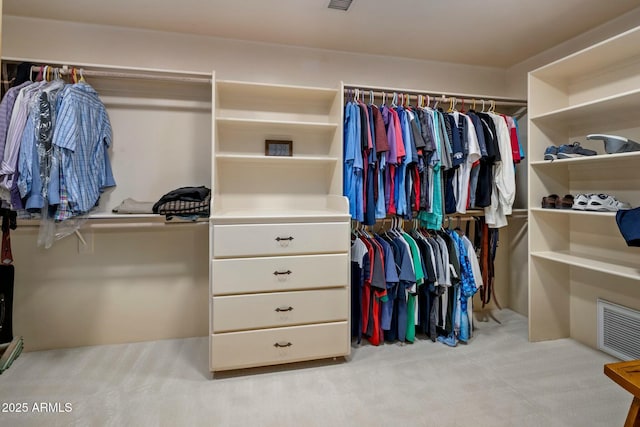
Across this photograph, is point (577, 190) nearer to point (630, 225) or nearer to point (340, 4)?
point (630, 225)

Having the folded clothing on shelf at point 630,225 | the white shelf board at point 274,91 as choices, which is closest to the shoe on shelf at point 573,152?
the folded clothing on shelf at point 630,225

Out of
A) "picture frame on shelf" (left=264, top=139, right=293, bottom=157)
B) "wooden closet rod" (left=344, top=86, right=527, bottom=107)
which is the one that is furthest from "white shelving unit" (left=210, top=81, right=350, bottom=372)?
"wooden closet rod" (left=344, top=86, right=527, bottom=107)

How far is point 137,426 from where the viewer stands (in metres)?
1.64

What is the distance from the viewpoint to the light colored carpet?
1689mm

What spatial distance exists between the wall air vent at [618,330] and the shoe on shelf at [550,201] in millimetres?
737

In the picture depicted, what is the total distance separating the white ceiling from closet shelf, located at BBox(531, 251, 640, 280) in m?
1.60

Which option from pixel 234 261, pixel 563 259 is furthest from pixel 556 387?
pixel 234 261

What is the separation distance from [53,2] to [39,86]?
1.83 feet

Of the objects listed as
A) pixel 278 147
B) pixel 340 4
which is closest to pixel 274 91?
pixel 278 147

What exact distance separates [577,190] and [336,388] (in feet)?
7.23

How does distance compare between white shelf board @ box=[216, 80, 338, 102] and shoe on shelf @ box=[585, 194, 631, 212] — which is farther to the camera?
white shelf board @ box=[216, 80, 338, 102]

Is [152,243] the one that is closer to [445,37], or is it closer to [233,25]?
[233,25]

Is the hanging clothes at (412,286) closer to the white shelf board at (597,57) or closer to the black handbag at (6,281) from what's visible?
the white shelf board at (597,57)

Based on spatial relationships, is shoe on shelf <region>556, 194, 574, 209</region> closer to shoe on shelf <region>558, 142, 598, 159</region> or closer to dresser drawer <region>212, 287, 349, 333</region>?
shoe on shelf <region>558, 142, 598, 159</region>
